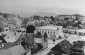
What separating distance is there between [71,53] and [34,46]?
343 cm

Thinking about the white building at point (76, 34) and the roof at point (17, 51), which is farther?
the white building at point (76, 34)

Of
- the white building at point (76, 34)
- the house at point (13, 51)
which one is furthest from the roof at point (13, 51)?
the white building at point (76, 34)

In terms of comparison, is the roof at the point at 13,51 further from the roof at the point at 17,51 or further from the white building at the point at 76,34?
the white building at the point at 76,34

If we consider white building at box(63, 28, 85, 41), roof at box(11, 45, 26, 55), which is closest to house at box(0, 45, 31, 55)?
roof at box(11, 45, 26, 55)

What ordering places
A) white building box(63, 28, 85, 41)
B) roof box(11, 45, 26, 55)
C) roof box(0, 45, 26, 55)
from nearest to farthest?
roof box(0, 45, 26, 55)
roof box(11, 45, 26, 55)
white building box(63, 28, 85, 41)

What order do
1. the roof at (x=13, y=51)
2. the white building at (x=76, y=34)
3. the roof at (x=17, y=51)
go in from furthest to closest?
the white building at (x=76, y=34) → the roof at (x=17, y=51) → the roof at (x=13, y=51)

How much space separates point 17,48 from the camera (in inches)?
287

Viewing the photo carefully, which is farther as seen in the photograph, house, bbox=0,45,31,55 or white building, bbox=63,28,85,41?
white building, bbox=63,28,85,41

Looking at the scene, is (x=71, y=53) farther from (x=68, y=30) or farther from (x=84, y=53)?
(x=68, y=30)

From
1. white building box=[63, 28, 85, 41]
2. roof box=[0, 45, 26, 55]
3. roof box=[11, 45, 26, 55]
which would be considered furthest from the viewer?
white building box=[63, 28, 85, 41]

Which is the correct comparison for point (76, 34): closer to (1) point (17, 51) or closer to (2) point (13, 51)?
(1) point (17, 51)

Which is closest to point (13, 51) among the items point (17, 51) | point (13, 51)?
point (13, 51)

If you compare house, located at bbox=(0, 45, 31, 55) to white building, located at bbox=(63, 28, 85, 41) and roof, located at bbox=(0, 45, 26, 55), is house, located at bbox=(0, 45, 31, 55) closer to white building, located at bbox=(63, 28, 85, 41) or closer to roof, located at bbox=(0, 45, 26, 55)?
roof, located at bbox=(0, 45, 26, 55)

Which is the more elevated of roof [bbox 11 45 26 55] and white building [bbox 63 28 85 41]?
roof [bbox 11 45 26 55]
